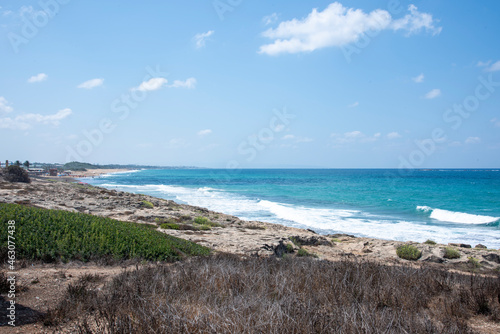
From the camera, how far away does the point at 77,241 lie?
8.82 meters

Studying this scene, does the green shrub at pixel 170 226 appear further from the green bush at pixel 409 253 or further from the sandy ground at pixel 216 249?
the green bush at pixel 409 253

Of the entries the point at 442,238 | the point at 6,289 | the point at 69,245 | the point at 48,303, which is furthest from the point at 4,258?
the point at 442,238

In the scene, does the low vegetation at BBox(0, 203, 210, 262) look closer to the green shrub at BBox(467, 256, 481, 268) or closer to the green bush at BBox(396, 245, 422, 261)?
the green bush at BBox(396, 245, 422, 261)

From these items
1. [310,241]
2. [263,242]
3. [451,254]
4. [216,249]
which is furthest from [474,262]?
[216,249]

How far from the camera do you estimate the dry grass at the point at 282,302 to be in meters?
3.56

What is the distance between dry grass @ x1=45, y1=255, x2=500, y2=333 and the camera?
356cm

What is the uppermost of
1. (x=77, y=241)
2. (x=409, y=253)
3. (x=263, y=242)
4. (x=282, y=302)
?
(x=282, y=302)

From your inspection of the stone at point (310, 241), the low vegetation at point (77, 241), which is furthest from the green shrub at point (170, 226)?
the stone at point (310, 241)

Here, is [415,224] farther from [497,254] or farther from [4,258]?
[4,258]

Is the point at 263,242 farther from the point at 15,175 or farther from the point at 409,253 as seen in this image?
the point at 15,175

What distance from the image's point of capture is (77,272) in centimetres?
736

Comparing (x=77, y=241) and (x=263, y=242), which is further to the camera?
(x=263, y=242)

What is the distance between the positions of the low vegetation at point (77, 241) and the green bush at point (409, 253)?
9319 mm

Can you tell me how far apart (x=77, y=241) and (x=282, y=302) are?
697 centimetres
